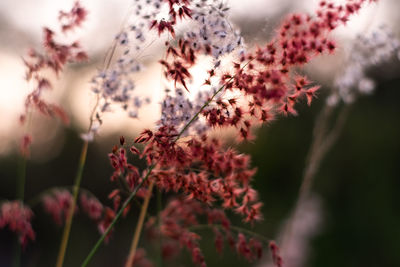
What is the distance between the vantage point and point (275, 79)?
150 centimetres

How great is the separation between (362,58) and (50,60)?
5.81 ft

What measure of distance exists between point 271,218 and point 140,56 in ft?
29.6

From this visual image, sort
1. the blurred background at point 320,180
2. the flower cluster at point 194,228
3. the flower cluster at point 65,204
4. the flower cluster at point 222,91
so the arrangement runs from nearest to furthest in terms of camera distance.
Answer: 1. the flower cluster at point 222,91
2. the flower cluster at point 194,228
3. the flower cluster at point 65,204
4. the blurred background at point 320,180

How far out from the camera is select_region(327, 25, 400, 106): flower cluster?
9.03ft

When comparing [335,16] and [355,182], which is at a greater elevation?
[355,182]

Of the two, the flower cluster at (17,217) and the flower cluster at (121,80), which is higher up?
the flower cluster at (121,80)

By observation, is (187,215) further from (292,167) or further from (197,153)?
(292,167)

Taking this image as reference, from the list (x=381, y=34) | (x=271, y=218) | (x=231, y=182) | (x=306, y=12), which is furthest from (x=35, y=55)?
(x=271, y=218)

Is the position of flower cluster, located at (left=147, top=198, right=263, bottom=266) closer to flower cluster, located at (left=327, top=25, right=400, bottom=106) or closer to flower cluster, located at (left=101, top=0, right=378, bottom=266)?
flower cluster, located at (left=101, top=0, right=378, bottom=266)

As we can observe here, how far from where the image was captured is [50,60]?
2.03 meters

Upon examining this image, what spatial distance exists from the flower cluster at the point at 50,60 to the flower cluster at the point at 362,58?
1.47 meters

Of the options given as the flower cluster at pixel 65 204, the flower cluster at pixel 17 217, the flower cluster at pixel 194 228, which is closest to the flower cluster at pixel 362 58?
the flower cluster at pixel 194 228

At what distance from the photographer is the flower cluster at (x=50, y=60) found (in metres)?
2.01

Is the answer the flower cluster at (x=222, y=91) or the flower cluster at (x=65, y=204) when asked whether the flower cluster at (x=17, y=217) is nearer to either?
the flower cluster at (x=65, y=204)
